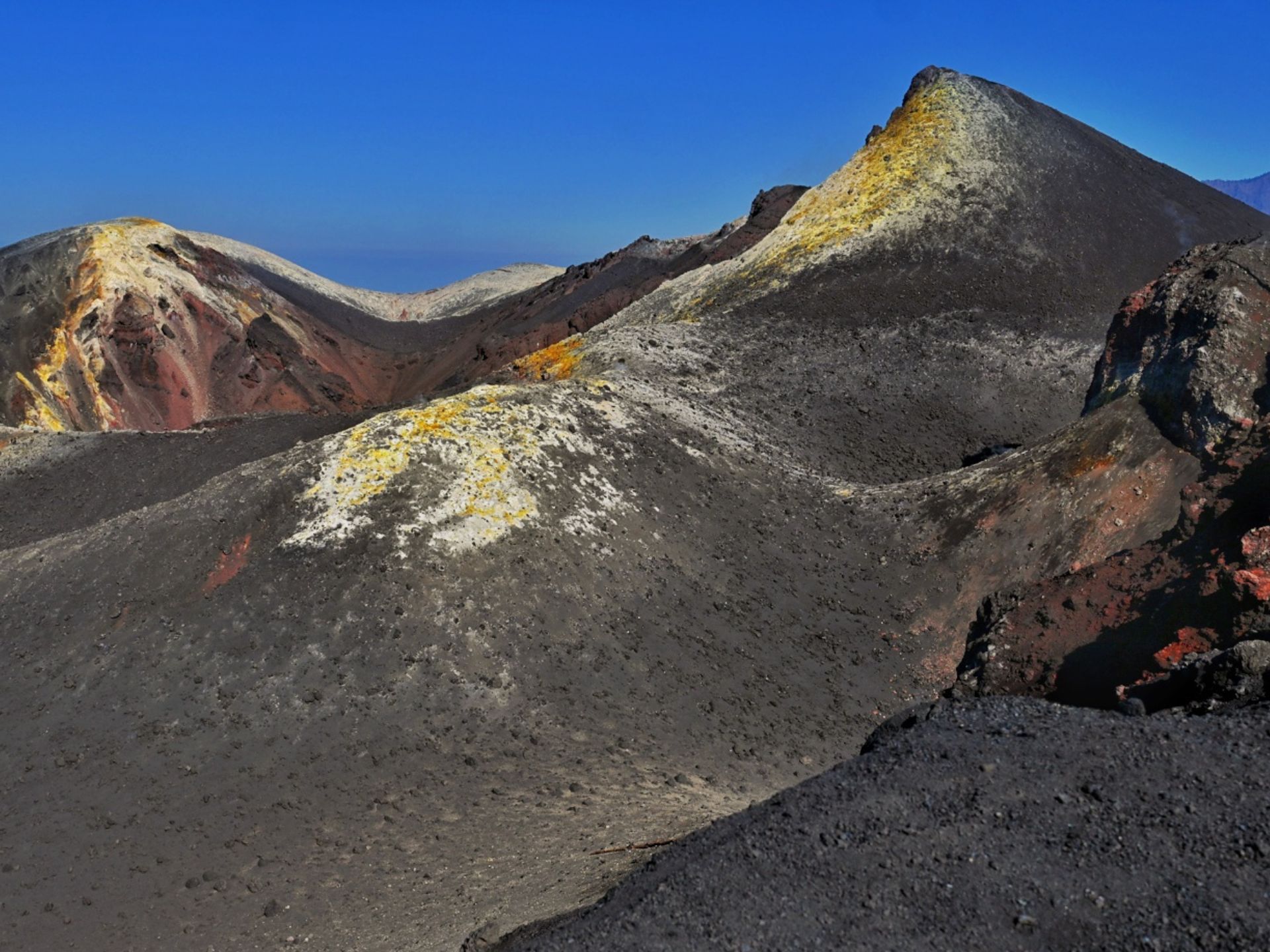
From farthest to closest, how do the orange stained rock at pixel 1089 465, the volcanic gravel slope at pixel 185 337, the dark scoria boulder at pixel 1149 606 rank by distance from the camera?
the volcanic gravel slope at pixel 185 337 < the orange stained rock at pixel 1089 465 < the dark scoria boulder at pixel 1149 606

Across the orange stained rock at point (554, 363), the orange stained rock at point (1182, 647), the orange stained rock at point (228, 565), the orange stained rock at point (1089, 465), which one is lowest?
the orange stained rock at point (1182, 647)

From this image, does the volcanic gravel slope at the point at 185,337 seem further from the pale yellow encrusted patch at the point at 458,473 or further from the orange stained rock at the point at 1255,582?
the orange stained rock at the point at 1255,582

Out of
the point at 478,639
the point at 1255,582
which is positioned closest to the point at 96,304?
the point at 478,639

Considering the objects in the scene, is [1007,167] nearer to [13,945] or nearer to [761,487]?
[761,487]

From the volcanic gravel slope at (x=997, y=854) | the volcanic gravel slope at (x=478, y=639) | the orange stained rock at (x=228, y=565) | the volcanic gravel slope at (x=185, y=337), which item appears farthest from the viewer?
the volcanic gravel slope at (x=185, y=337)

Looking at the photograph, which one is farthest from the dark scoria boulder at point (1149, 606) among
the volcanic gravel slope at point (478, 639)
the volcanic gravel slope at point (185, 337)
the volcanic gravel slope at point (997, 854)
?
the volcanic gravel slope at point (185, 337)

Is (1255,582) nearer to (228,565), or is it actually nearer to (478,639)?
(478,639)
